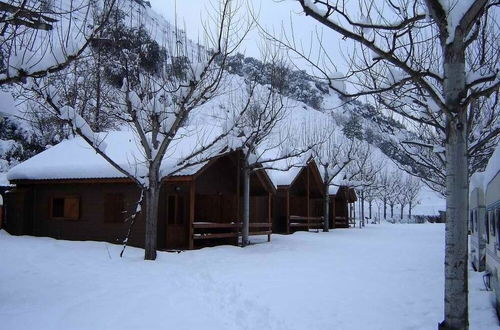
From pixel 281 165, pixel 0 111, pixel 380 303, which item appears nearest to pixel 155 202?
pixel 0 111

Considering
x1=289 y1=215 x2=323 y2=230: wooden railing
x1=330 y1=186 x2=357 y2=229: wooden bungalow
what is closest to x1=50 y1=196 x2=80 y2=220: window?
x1=289 y1=215 x2=323 y2=230: wooden railing

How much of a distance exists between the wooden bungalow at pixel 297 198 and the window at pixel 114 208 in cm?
1030

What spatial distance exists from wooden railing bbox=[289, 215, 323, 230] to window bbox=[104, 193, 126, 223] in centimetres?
1099

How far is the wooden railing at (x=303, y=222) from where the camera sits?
25638 mm

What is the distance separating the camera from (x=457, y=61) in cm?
548

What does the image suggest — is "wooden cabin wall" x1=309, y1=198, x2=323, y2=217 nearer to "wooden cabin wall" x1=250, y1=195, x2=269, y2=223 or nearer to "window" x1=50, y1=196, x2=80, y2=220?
"wooden cabin wall" x1=250, y1=195, x2=269, y2=223

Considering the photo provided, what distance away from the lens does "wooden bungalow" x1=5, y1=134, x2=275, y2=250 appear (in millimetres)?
16094

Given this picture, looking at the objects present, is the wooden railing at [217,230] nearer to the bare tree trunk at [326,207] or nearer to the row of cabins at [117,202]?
the row of cabins at [117,202]

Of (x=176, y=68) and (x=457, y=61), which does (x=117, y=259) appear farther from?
(x=457, y=61)

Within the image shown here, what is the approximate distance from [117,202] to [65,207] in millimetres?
2554

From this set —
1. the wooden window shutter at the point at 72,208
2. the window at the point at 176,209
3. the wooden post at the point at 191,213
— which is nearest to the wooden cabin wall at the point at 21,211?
the wooden window shutter at the point at 72,208

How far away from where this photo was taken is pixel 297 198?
27.6 metres

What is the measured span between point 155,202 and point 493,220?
8.24 meters

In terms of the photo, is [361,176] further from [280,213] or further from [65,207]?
[65,207]
